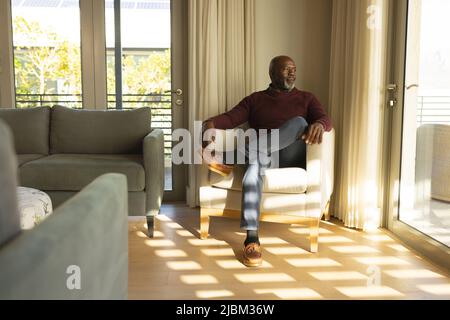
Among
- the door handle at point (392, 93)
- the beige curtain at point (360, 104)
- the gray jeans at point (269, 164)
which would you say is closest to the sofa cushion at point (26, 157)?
the gray jeans at point (269, 164)

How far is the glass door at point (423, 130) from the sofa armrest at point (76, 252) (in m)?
1.92

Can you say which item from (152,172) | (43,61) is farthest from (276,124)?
(43,61)

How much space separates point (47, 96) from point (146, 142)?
1.46 metres

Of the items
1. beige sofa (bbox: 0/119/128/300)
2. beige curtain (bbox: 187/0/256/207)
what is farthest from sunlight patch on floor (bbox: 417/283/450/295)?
beige curtain (bbox: 187/0/256/207)

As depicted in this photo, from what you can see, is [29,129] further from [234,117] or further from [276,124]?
[276,124]

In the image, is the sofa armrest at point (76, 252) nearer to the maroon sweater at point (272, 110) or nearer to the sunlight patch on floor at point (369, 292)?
the sunlight patch on floor at point (369, 292)

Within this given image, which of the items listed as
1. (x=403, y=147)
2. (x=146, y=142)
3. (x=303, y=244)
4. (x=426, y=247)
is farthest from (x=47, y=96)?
(x=426, y=247)

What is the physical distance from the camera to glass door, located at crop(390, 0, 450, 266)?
253 cm

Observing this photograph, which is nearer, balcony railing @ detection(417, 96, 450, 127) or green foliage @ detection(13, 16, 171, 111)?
balcony railing @ detection(417, 96, 450, 127)

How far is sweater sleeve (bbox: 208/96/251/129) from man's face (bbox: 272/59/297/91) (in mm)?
255

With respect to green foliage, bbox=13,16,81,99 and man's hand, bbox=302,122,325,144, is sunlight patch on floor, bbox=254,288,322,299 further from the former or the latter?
green foliage, bbox=13,16,81,99

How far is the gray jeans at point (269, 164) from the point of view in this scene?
8.71 ft

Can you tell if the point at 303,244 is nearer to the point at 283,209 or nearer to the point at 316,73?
the point at 283,209

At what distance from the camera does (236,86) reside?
→ 12.1 ft
